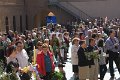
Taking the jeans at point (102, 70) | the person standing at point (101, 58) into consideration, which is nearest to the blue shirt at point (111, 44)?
the person standing at point (101, 58)

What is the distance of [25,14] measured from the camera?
157 feet

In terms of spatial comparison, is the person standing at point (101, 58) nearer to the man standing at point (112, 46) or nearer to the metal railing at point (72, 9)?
the man standing at point (112, 46)

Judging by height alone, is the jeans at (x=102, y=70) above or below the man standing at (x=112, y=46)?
below

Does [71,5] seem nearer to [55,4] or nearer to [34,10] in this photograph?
[55,4]

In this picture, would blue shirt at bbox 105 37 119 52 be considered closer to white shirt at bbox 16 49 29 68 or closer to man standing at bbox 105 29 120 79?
man standing at bbox 105 29 120 79

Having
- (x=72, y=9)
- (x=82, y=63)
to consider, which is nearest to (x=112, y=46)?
(x=82, y=63)

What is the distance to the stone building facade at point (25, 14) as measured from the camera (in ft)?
131

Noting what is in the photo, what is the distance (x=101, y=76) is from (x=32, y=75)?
441 cm

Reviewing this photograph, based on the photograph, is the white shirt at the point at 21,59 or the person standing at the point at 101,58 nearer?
the white shirt at the point at 21,59

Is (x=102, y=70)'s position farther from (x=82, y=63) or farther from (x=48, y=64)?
(x=48, y=64)

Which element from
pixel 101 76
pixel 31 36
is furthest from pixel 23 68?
pixel 31 36

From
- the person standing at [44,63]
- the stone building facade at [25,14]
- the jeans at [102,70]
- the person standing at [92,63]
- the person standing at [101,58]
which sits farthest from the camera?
the stone building facade at [25,14]

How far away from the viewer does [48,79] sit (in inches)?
479

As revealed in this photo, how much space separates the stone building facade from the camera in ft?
131
